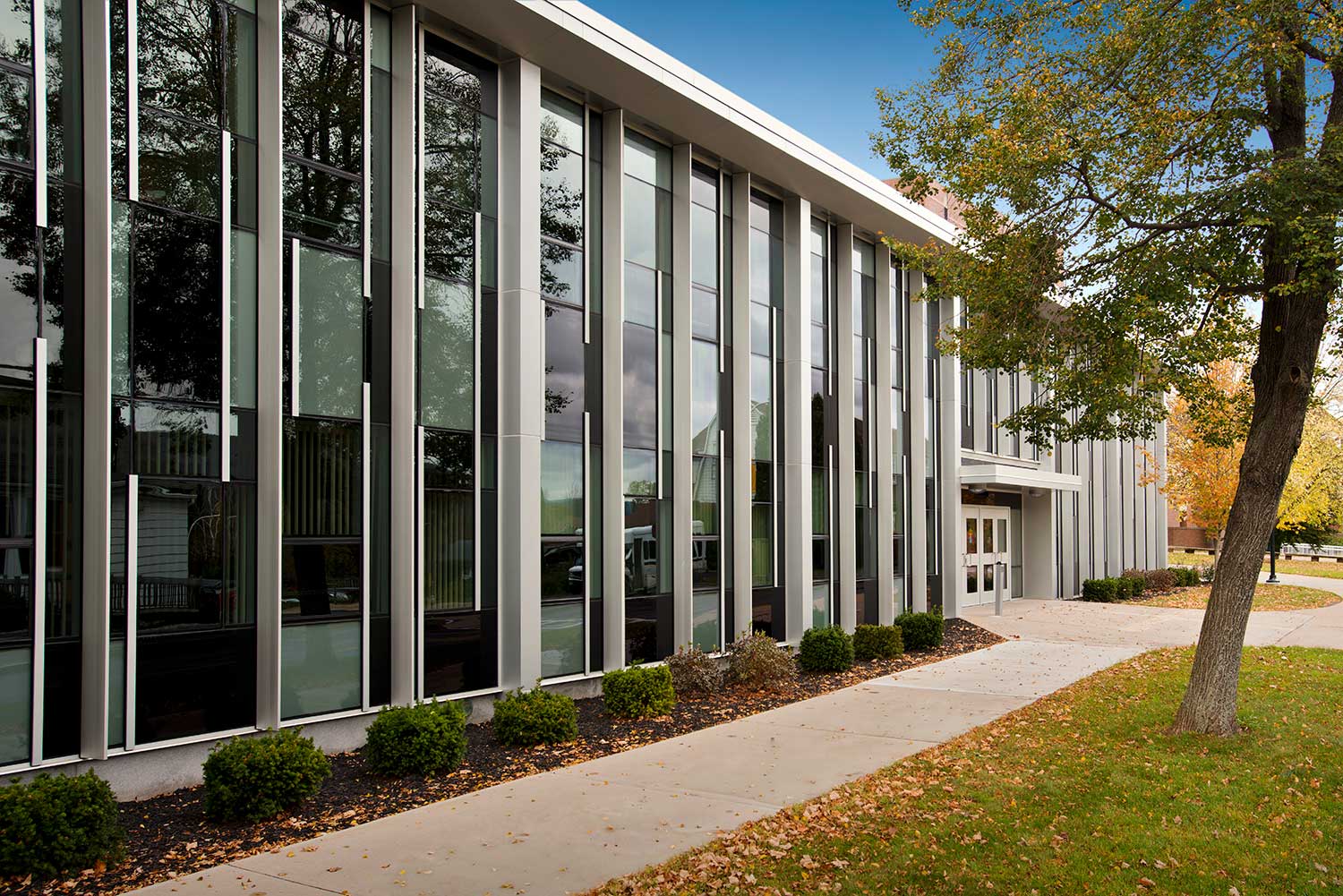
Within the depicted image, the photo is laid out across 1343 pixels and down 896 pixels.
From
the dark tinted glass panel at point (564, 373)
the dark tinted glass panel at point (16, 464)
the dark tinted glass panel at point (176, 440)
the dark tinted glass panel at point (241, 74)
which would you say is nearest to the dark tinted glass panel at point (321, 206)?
the dark tinted glass panel at point (241, 74)

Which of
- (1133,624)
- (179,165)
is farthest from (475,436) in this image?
(1133,624)

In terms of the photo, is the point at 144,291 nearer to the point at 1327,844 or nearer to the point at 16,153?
the point at 16,153

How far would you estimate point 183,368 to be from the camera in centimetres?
950

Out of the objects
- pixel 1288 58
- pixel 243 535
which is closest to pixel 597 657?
pixel 243 535

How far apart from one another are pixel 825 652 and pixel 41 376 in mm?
11777

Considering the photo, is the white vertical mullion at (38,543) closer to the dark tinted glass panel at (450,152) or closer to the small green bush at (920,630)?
the dark tinted glass panel at (450,152)

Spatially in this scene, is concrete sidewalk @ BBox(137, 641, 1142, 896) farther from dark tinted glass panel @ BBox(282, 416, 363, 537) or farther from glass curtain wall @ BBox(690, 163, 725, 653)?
dark tinted glass panel @ BBox(282, 416, 363, 537)

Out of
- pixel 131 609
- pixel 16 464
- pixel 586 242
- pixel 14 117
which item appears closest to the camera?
pixel 16 464

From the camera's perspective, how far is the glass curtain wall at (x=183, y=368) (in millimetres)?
9078

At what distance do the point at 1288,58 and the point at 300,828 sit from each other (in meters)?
11.2

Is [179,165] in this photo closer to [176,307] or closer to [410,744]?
[176,307]

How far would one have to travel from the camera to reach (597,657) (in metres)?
13.9

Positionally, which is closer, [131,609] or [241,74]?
[131,609]

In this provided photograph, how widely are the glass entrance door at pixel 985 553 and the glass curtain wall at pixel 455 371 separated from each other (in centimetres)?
1713
